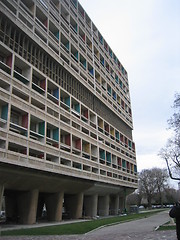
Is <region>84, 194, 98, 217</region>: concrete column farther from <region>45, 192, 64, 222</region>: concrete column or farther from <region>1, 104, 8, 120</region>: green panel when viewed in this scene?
<region>1, 104, 8, 120</region>: green panel

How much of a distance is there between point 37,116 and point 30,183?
644 cm

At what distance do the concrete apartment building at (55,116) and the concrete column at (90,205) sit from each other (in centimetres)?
15

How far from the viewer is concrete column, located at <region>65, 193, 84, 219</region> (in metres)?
34.5

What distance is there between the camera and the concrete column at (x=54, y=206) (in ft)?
99.2

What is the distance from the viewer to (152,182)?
3489 inches

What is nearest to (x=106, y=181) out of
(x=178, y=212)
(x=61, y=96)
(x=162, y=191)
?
(x=61, y=96)

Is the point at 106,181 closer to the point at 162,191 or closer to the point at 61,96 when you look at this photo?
the point at 61,96

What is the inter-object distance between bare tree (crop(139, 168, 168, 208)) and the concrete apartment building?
42.0 m

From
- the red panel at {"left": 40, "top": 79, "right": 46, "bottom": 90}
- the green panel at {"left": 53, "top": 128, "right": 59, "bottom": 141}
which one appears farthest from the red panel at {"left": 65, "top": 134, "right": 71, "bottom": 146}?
the red panel at {"left": 40, "top": 79, "right": 46, "bottom": 90}

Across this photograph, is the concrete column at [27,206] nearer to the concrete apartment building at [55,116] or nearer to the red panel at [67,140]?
the concrete apartment building at [55,116]

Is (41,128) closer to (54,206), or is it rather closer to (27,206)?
(27,206)

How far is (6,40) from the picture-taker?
24594 millimetres

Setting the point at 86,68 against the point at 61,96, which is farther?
the point at 86,68

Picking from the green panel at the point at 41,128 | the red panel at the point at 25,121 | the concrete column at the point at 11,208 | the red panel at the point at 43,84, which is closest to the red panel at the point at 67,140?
the green panel at the point at 41,128
